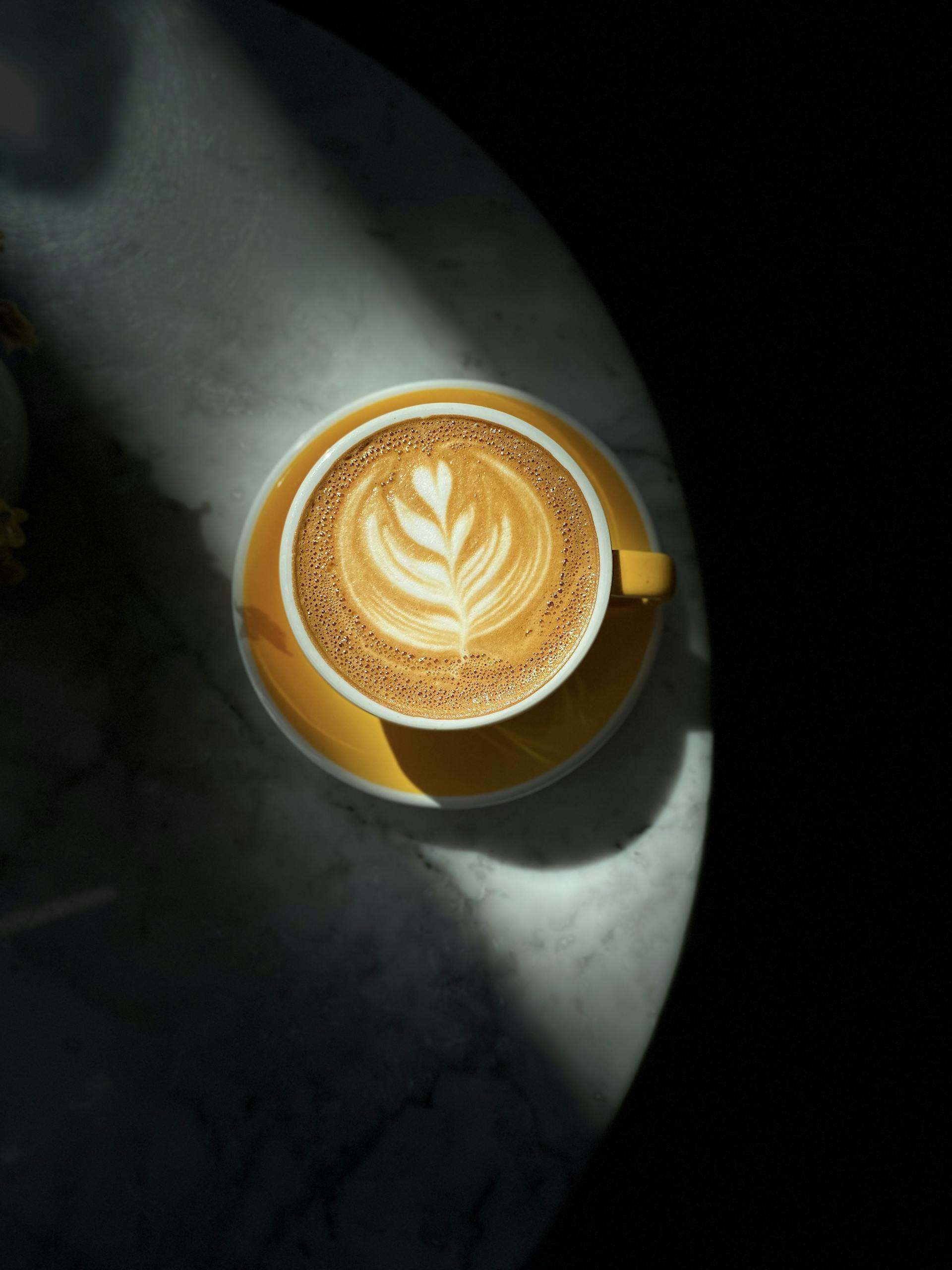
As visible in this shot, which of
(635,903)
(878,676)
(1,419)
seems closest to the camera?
(1,419)

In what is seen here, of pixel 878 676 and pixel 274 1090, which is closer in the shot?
pixel 274 1090

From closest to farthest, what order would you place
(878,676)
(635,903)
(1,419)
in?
(1,419) → (635,903) → (878,676)

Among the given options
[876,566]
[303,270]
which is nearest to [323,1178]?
[303,270]

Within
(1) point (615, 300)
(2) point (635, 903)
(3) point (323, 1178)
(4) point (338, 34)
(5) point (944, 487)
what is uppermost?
(4) point (338, 34)

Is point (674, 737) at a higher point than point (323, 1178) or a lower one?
higher

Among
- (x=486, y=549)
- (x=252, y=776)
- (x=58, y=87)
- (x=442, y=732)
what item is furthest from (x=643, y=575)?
(x=58, y=87)

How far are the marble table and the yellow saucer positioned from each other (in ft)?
0.23

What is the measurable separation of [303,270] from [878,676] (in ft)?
5.19

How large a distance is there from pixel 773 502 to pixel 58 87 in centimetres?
162

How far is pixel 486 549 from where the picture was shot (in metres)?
1.04

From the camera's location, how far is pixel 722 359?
6.93 feet

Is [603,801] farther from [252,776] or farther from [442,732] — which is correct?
[252,776]

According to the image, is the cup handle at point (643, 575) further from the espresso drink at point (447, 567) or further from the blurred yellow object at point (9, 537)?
the blurred yellow object at point (9, 537)

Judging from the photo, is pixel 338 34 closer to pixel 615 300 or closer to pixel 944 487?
pixel 615 300
